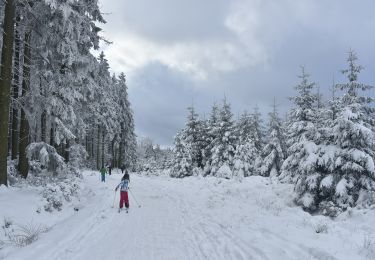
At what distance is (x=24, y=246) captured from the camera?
948cm

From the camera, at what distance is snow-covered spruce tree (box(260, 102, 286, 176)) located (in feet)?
138

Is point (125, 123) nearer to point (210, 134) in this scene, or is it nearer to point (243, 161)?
point (210, 134)

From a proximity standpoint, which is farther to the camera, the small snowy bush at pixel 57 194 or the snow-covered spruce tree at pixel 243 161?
the snow-covered spruce tree at pixel 243 161

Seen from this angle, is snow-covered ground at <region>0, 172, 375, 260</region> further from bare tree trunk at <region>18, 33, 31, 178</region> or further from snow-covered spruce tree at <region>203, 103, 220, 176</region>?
snow-covered spruce tree at <region>203, 103, 220, 176</region>

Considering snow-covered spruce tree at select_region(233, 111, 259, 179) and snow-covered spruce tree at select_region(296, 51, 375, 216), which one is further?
snow-covered spruce tree at select_region(233, 111, 259, 179)

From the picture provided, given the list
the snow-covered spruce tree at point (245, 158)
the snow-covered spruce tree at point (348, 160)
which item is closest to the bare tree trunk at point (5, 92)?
the snow-covered spruce tree at point (348, 160)

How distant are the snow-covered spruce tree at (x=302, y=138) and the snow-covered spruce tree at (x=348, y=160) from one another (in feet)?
2.09

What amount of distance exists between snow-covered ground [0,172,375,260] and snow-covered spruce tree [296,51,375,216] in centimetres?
288

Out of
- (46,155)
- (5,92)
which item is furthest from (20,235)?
(46,155)

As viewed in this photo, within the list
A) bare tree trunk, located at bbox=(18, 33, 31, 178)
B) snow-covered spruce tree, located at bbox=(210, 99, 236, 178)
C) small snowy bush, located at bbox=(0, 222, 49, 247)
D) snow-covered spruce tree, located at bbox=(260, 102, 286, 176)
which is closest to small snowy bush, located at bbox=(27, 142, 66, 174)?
bare tree trunk, located at bbox=(18, 33, 31, 178)

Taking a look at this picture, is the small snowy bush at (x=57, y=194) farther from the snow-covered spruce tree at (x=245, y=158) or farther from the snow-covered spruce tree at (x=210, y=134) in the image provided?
the snow-covered spruce tree at (x=210, y=134)

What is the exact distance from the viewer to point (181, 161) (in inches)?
1911

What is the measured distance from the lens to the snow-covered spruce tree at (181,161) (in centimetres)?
4822

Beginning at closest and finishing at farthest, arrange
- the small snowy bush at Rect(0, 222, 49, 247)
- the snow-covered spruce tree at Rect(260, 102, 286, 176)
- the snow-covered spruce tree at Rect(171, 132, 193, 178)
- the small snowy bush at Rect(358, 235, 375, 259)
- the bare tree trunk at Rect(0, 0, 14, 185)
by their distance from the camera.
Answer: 1. the small snowy bush at Rect(358, 235, 375, 259)
2. the small snowy bush at Rect(0, 222, 49, 247)
3. the bare tree trunk at Rect(0, 0, 14, 185)
4. the snow-covered spruce tree at Rect(260, 102, 286, 176)
5. the snow-covered spruce tree at Rect(171, 132, 193, 178)
